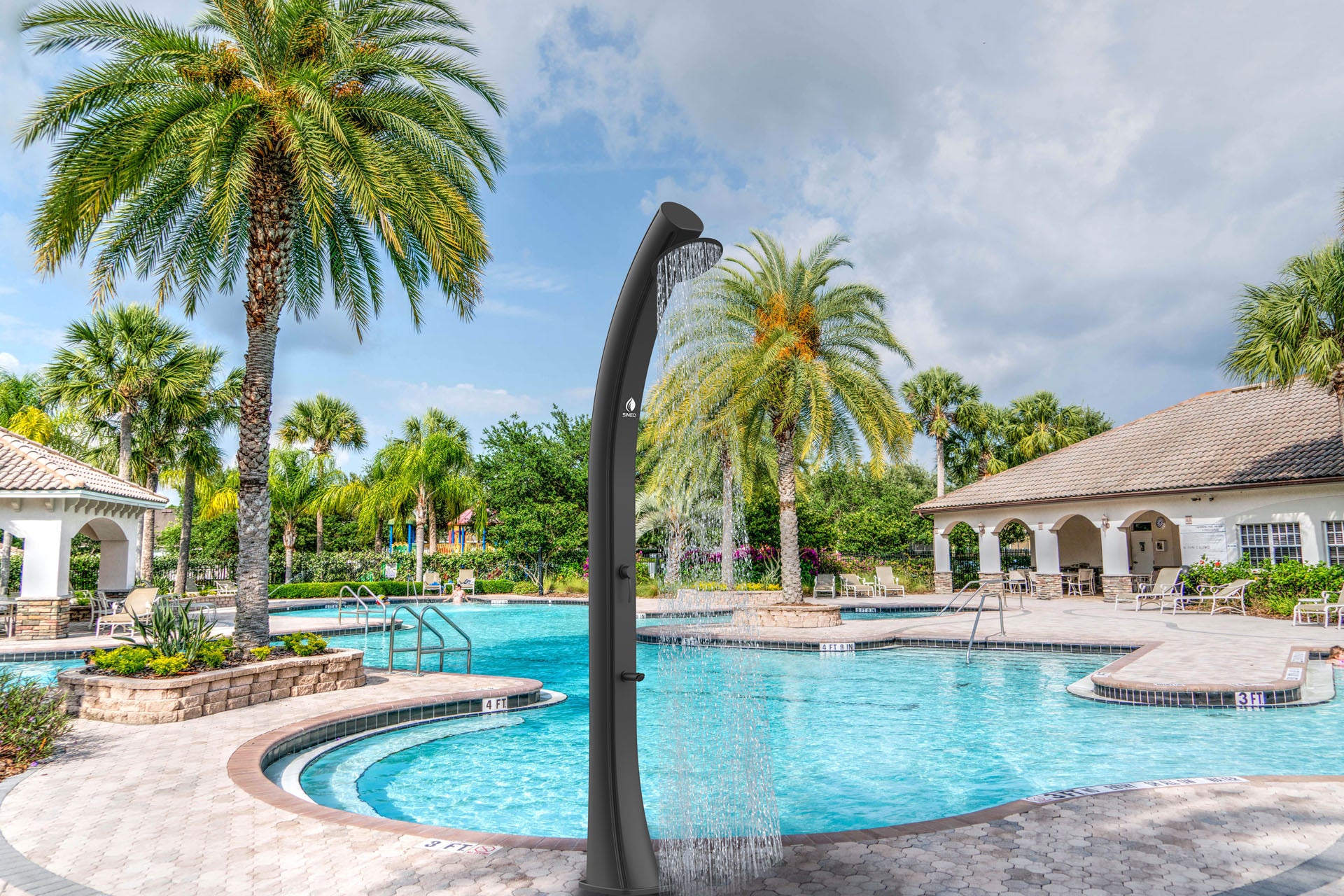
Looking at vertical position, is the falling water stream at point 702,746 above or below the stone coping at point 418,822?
above

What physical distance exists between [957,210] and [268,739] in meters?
33.6

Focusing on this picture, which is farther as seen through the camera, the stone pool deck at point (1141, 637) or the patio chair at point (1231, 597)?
the patio chair at point (1231, 597)

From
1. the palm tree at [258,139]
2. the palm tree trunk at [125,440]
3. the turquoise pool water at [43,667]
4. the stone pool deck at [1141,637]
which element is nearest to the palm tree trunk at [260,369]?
the palm tree at [258,139]

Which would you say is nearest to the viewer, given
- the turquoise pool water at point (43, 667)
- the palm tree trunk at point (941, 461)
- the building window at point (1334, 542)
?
the turquoise pool water at point (43, 667)

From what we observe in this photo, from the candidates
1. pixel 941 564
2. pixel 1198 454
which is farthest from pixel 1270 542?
pixel 941 564

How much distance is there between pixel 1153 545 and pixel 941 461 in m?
12.8

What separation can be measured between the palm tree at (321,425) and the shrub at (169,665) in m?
38.3

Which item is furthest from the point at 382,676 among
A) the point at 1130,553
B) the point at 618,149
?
the point at 1130,553

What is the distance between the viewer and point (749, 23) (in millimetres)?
15148

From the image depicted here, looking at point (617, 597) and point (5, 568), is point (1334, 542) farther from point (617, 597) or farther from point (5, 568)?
point (5, 568)

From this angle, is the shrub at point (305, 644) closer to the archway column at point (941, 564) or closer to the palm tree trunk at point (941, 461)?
the archway column at point (941, 564)

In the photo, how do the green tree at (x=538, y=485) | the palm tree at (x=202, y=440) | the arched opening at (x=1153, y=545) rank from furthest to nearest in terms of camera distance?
the green tree at (x=538, y=485) → the arched opening at (x=1153, y=545) → the palm tree at (x=202, y=440)

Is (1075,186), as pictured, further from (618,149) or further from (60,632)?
(60,632)

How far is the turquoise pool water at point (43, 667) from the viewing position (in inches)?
471
